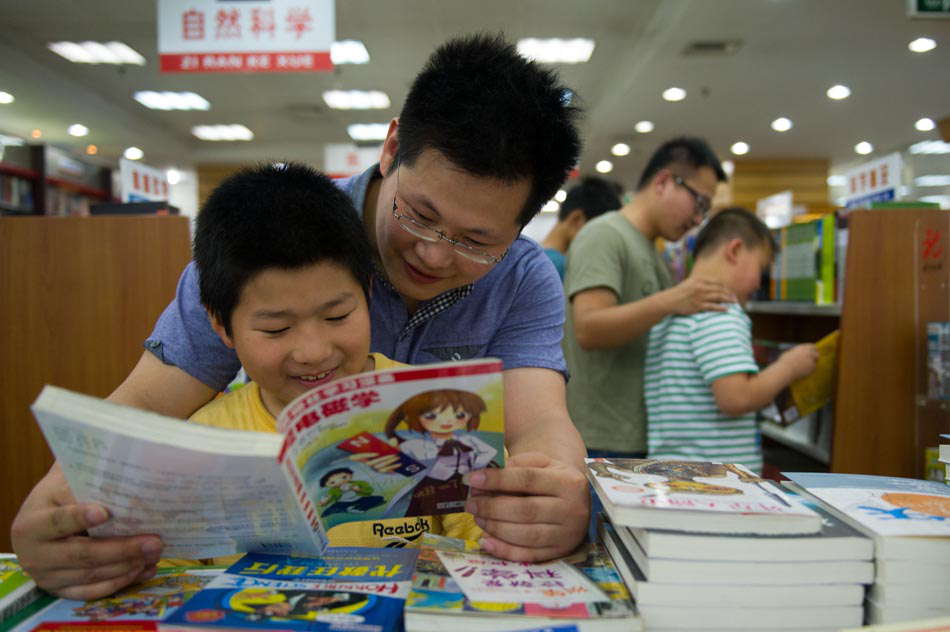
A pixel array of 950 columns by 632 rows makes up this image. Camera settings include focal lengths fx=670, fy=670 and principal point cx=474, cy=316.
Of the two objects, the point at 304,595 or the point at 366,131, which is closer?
the point at 304,595

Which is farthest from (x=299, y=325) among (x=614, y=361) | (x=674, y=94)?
(x=674, y=94)

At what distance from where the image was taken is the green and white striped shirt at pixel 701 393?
1993mm

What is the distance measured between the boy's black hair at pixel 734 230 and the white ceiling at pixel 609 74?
3.98 m

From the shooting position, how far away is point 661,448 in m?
2.16

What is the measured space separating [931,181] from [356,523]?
10.2m

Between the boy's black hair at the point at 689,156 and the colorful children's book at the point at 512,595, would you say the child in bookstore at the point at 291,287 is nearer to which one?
the colorful children's book at the point at 512,595

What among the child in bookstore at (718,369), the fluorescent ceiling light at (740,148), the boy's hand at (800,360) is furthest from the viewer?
the fluorescent ceiling light at (740,148)

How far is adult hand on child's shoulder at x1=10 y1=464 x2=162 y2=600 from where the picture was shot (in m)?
0.76

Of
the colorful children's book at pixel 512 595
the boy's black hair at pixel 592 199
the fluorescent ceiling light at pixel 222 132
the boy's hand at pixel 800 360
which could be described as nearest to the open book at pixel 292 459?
the colorful children's book at pixel 512 595

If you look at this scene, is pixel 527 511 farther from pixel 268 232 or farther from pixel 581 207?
pixel 581 207

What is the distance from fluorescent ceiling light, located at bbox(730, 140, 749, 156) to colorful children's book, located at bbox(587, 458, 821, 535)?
10.8m

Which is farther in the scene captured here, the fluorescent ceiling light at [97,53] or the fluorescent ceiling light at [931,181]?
the fluorescent ceiling light at [931,181]

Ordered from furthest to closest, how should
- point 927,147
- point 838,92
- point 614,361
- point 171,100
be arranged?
point 927,147 → point 171,100 → point 838,92 → point 614,361

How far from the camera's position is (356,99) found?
880 cm
